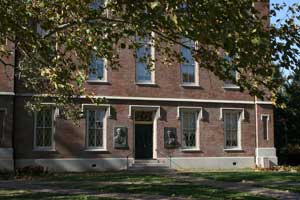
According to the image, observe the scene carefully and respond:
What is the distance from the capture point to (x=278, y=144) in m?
36.3

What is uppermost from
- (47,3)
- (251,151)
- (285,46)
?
(47,3)

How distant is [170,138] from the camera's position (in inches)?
1183

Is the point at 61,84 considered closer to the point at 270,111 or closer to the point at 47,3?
the point at 47,3

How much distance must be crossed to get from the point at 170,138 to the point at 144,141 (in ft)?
4.93

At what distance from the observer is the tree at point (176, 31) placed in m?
8.23

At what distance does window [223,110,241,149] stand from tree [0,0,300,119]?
18.2 metres

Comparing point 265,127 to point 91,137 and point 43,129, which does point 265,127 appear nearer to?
point 91,137

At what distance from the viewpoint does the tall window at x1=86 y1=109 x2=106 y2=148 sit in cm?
2870

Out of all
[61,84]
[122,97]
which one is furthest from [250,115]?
[61,84]

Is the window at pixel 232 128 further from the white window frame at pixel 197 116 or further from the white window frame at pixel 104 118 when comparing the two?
the white window frame at pixel 104 118

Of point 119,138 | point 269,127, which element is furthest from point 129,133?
point 269,127

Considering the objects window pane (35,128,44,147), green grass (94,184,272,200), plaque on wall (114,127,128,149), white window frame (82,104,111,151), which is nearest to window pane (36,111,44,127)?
window pane (35,128,44,147)

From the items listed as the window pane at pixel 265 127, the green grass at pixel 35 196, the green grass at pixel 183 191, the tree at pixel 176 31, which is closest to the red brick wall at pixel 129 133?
the window pane at pixel 265 127

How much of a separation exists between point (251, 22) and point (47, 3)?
4.24 meters
